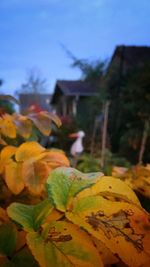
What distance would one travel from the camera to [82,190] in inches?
21.0

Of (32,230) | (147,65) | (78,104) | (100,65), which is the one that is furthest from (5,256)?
(78,104)

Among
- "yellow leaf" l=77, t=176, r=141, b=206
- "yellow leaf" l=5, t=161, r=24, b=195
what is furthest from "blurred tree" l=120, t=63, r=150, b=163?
"yellow leaf" l=77, t=176, r=141, b=206

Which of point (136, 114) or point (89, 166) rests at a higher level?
point (89, 166)

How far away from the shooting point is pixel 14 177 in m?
0.75

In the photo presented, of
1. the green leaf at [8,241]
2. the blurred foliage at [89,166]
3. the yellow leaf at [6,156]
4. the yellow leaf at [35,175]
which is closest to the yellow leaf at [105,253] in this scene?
the green leaf at [8,241]

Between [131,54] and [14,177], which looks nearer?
[14,177]

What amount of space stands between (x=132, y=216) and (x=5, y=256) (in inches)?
6.7

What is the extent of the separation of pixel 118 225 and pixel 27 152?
36 cm

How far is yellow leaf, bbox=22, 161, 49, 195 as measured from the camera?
0.72 meters

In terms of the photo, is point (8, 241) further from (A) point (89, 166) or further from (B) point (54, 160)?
(A) point (89, 166)

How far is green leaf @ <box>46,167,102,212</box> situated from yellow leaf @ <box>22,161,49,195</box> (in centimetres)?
17

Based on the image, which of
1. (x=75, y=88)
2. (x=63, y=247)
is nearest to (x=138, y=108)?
(x=63, y=247)

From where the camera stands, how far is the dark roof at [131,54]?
17375 mm

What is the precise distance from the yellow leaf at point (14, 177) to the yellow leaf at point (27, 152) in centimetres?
2
